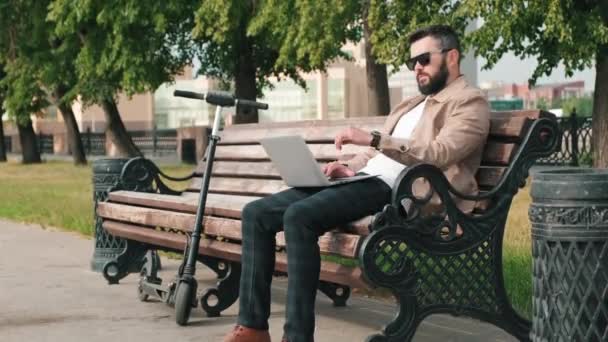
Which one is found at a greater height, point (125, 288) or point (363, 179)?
point (363, 179)

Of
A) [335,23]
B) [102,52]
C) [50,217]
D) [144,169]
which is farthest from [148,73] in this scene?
[144,169]

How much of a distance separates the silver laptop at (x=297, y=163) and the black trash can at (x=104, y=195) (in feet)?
9.21

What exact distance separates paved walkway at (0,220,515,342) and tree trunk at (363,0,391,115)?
47.5 ft

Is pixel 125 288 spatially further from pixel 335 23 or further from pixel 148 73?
pixel 148 73

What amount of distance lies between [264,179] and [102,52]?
952 inches

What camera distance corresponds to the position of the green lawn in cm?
747

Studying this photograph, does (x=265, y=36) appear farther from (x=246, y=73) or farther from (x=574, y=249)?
(x=574, y=249)

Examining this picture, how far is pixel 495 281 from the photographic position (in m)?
5.22

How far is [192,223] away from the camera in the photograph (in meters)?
6.57

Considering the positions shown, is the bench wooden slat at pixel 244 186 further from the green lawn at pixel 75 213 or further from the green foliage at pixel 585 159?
the green foliage at pixel 585 159

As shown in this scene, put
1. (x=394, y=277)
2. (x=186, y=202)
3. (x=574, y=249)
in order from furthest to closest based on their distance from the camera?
(x=186, y=202) < (x=394, y=277) < (x=574, y=249)

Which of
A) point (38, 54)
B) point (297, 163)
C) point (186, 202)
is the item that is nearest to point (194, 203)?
point (186, 202)

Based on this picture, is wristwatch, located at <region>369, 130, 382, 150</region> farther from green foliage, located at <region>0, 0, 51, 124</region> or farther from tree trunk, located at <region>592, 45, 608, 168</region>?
green foliage, located at <region>0, 0, 51, 124</region>

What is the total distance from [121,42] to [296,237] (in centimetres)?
2559
